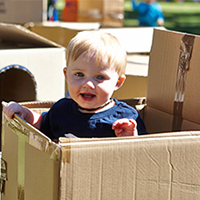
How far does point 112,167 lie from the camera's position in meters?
0.81

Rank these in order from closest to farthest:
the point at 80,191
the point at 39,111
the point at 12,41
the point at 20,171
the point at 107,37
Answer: the point at 80,191
the point at 20,171
the point at 107,37
the point at 39,111
the point at 12,41

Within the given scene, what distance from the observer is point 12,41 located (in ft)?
6.08

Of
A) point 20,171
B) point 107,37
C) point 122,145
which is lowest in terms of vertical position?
point 20,171

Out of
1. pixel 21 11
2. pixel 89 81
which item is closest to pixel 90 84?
pixel 89 81

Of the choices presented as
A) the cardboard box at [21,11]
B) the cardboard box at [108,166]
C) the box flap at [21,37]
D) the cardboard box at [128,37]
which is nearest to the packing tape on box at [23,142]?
the cardboard box at [108,166]

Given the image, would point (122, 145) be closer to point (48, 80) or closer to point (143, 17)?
point (48, 80)

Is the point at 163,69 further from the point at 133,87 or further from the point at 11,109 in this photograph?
the point at 11,109

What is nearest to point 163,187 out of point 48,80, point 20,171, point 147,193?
point 147,193

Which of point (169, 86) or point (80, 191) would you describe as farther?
point (169, 86)

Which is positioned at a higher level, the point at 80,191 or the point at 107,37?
the point at 107,37

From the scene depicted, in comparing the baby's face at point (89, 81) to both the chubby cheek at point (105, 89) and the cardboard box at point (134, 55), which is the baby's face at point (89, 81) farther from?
the cardboard box at point (134, 55)

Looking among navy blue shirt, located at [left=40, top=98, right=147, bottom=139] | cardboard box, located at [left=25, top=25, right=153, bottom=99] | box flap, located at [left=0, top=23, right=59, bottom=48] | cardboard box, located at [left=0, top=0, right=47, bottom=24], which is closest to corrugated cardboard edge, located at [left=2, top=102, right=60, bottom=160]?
navy blue shirt, located at [left=40, top=98, right=147, bottom=139]

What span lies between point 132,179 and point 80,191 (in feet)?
0.39

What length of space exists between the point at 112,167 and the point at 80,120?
38 centimetres
